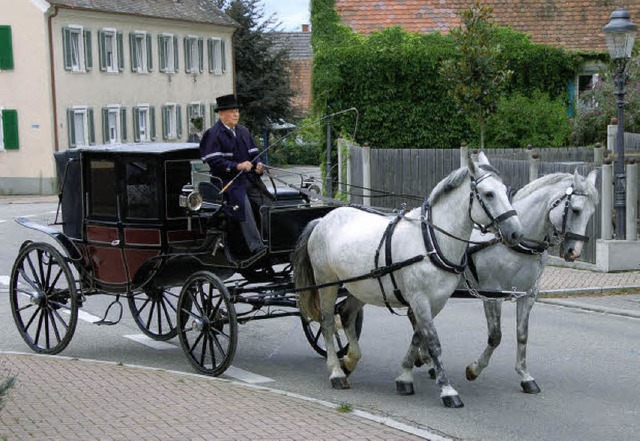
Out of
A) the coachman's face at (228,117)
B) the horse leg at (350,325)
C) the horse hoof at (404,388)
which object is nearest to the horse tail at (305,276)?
the horse leg at (350,325)

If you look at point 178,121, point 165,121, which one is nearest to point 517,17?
point 165,121

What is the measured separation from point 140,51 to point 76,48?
18.1 ft

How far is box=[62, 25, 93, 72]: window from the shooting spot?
43.2 meters

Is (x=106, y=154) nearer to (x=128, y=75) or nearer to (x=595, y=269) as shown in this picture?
(x=595, y=269)

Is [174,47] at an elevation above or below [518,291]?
above

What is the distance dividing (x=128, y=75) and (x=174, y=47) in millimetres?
4766

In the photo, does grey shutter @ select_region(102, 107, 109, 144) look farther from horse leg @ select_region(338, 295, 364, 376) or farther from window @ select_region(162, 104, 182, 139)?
horse leg @ select_region(338, 295, 364, 376)

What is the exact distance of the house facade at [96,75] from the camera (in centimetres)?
4212

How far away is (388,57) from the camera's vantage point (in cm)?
2770

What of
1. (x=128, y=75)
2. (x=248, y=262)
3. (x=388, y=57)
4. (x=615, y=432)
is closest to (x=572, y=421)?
(x=615, y=432)

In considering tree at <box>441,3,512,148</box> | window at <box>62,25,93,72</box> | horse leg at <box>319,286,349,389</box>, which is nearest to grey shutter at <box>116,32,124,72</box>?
window at <box>62,25,93,72</box>

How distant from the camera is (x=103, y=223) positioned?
36.7 feet

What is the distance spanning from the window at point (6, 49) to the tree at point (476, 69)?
24.3 meters

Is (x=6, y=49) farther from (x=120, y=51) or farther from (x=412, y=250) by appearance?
(x=412, y=250)
